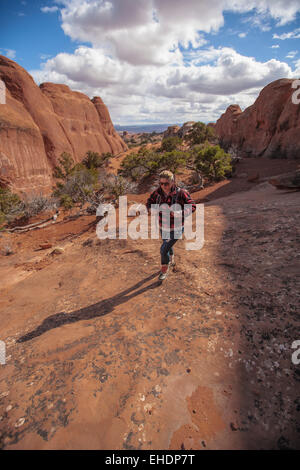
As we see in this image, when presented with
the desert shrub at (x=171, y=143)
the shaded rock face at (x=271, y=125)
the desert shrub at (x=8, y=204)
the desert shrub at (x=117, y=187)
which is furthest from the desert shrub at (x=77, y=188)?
the shaded rock face at (x=271, y=125)

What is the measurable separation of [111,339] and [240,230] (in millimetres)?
3781

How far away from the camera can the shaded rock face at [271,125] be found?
50.9 feet

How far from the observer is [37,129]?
18172 millimetres

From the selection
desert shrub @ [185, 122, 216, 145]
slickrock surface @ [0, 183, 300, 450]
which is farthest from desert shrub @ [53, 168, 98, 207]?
desert shrub @ [185, 122, 216, 145]

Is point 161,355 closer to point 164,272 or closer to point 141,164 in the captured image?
point 164,272

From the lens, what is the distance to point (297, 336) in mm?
2084

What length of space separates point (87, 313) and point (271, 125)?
22.3 meters

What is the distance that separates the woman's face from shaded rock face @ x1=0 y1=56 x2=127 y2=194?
50.5 feet

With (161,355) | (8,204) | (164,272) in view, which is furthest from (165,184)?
(8,204)

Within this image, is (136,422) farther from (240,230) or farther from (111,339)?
(240,230)

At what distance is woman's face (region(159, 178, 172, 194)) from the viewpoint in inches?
120

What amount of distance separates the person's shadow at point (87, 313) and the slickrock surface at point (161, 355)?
2 centimetres

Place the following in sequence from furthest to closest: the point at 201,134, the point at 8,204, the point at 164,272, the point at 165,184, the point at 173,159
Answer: the point at 201,134 < the point at 173,159 < the point at 8,204 < the point at 164,272 < the point at 165,184

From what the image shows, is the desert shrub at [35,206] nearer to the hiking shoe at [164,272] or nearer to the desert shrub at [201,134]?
the hiking shoe at [164,272]
